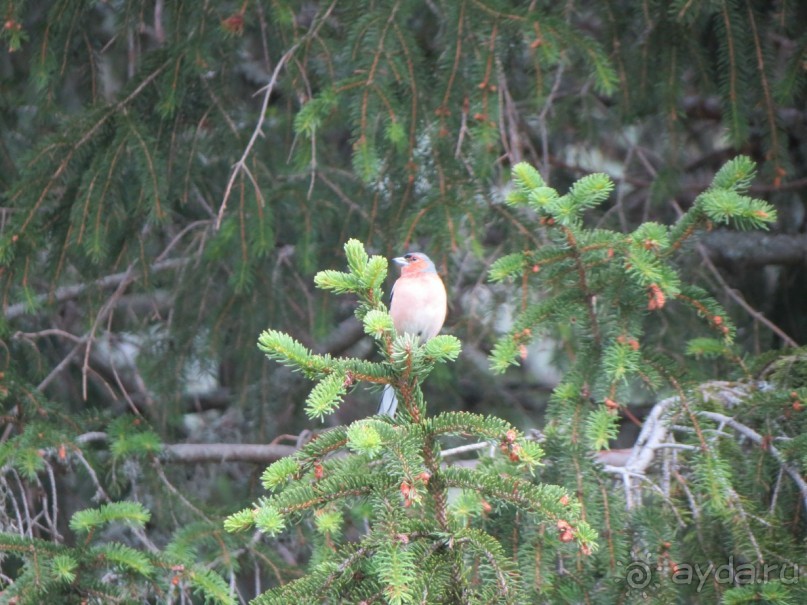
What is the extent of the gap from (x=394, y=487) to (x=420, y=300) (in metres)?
2.08

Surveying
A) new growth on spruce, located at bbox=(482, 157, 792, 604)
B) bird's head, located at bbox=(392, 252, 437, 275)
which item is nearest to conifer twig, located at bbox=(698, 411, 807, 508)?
new growth on spruce, located at bbox=(482, 157, 792, 604)

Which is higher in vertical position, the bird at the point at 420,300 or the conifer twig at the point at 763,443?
the bird at the point at 420,300

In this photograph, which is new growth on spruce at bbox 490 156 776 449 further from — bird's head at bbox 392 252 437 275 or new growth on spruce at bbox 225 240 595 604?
bird's head at bbox 392 252 437 275

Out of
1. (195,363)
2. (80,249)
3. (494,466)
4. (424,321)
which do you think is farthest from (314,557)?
(195,363)

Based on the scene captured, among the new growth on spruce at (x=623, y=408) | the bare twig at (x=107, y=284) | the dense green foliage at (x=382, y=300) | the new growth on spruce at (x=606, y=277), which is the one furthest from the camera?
the bare twig at (x=107, y=284)

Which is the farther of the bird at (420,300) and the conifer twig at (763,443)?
the bird at (420,300)

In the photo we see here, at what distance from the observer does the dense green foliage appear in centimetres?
251

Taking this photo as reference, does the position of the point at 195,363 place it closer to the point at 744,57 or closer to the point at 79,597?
the point at 79,597

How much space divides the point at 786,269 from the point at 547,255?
3.52 m

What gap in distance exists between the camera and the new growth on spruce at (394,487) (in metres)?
2.22

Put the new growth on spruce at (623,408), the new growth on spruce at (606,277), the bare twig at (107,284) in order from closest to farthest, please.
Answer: the new growth on spruce at (623,408) → the new growth on spruce at (606,277) → the bare twig at (107,284)

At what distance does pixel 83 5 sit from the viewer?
14.6ft

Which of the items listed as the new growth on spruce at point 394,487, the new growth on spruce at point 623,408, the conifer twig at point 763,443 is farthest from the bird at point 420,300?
the new growth on spruce at point 394,487

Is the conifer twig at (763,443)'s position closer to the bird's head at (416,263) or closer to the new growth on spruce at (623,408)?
the new growth on spruce at (623,408)
